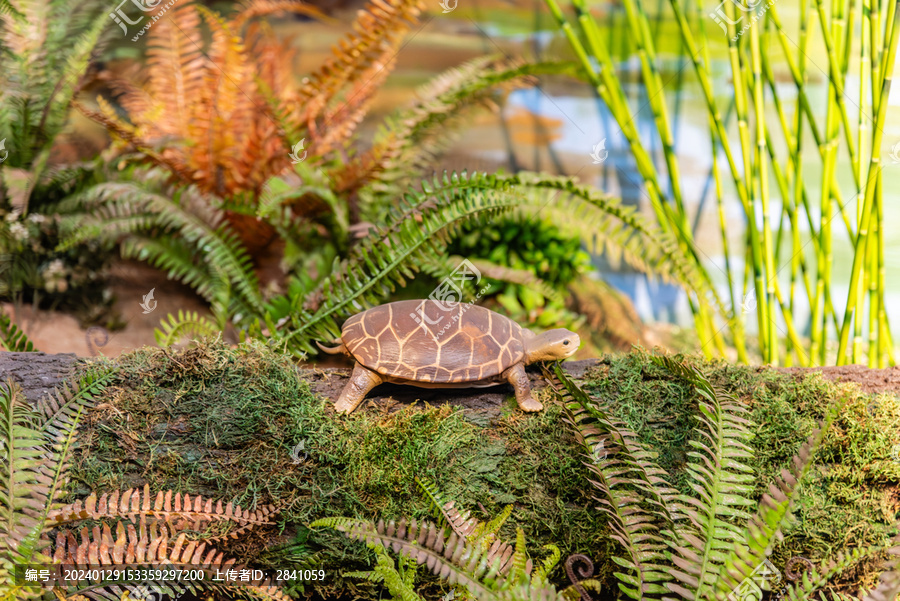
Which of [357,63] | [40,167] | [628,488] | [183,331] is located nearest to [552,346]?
[628,488]

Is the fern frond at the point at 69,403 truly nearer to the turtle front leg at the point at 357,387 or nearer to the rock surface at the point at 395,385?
the rock surface at the point at 395,385

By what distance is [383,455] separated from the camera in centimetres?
241

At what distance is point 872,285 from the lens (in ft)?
11.6

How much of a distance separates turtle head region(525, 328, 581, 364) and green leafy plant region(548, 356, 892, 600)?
0.19 meters

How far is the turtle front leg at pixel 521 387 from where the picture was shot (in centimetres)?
252

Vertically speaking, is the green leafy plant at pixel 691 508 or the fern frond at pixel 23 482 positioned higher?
the fern frond at pixel 23 482

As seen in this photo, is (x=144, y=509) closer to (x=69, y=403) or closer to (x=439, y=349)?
(x=69, y=403)

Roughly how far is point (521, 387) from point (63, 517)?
6.31ft

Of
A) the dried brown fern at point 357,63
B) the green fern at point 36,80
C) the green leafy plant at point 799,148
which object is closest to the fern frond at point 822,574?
the green leafy plant at point 799,148

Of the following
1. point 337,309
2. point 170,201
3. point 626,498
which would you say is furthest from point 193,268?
point 626,498

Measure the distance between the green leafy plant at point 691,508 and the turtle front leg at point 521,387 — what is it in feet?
0.66

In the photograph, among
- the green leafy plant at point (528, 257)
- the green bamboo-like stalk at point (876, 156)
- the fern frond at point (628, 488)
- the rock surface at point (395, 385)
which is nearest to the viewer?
the fern frond at point (628, 488)

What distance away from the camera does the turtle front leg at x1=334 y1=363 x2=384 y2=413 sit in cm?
249

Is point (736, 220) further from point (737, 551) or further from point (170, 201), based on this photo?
point (170, 201)
